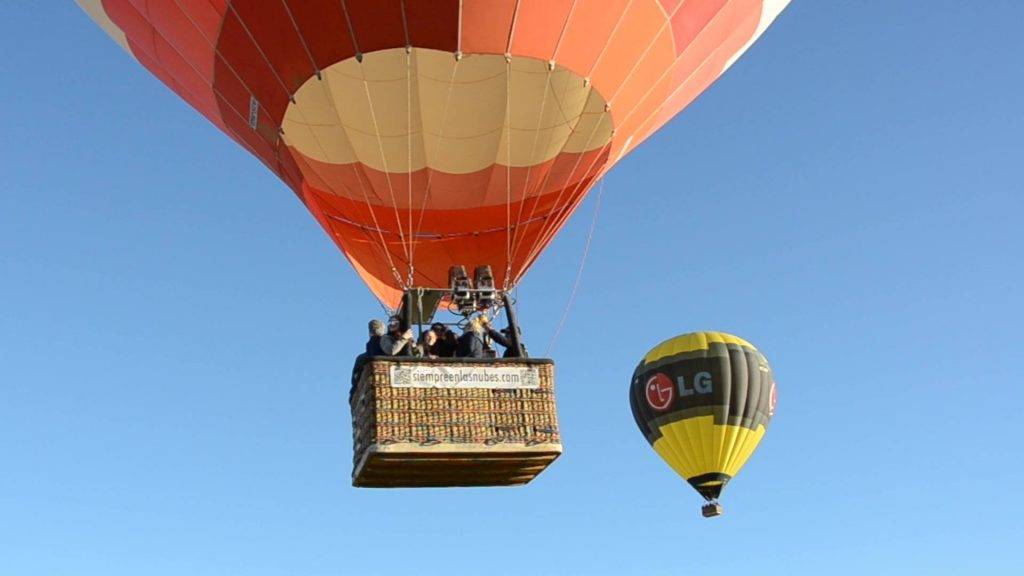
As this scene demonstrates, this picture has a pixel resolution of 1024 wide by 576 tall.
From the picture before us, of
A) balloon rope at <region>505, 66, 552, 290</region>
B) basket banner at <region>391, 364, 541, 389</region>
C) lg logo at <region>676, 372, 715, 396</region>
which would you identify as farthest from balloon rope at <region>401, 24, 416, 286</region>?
lg logo at <region>676, 372, 715, 396</region>

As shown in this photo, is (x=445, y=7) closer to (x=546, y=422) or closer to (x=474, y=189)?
(x=474, y=189)

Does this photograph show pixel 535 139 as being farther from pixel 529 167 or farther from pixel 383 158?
pixel 383 158

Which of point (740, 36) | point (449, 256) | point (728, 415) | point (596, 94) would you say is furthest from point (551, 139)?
point (728, 415)

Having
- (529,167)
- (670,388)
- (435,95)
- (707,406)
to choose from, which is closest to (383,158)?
(435,95)

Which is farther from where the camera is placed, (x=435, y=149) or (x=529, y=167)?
(x=529, y=167)

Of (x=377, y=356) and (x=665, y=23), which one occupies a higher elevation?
(x=665, y=23)

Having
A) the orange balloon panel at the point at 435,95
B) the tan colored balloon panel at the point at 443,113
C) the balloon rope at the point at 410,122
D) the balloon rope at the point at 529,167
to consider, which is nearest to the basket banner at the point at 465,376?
the balloon rope at the point at 410,122

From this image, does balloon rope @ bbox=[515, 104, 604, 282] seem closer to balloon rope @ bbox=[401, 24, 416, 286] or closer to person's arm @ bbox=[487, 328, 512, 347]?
balloon rope @ bbox=[401, 24, 416, 286]
